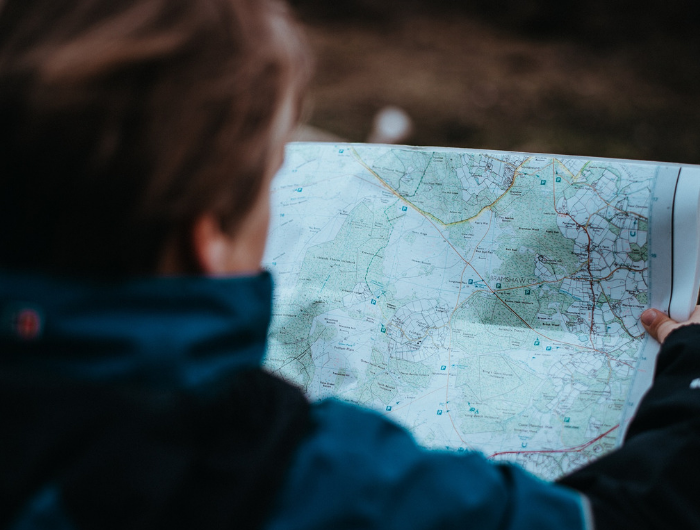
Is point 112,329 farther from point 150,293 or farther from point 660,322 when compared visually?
point 660,322

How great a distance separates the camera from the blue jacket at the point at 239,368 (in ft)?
1.66

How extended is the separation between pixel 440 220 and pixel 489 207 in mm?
106

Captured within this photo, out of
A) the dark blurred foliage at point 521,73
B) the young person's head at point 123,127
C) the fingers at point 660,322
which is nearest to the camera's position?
the young person's head at point 123,127

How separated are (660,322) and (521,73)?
3.01m

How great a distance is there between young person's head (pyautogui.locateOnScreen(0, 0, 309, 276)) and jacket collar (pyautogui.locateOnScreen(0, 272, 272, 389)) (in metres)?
0.02

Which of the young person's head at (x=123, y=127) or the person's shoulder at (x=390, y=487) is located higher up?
the young person's head at (x=123, y=127)

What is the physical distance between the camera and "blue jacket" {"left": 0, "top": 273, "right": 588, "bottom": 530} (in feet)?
1.66

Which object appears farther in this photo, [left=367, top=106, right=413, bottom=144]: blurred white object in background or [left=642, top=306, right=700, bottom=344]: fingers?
[left=367, top=106, right=413, bottom=144]: blurred white object in background

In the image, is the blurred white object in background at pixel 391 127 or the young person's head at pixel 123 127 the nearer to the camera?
the young person's head at pixel 123 127

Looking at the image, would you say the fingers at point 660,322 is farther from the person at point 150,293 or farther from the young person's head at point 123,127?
the young person's head at point 123,127

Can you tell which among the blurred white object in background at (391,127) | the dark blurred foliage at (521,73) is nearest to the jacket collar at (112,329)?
the blurred white object in background at (391,127)

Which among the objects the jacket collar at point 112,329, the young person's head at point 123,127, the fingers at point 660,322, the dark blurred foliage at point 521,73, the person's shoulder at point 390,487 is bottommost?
the person's shoulder at point 390,487

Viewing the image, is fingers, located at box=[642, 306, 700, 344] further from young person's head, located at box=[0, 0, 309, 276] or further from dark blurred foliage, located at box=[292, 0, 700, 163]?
dark blurred foliage, located at box=[292, 0, 700, 163]

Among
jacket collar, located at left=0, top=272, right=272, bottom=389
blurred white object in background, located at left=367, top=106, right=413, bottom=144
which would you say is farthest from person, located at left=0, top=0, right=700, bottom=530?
blurred white object in background, located at left=367, top=106, right=413, bottom=144
